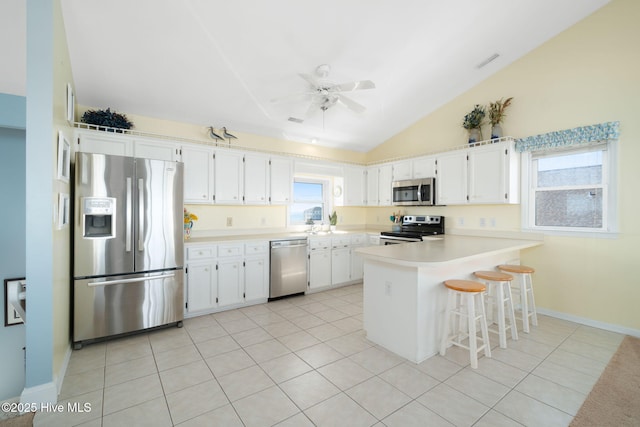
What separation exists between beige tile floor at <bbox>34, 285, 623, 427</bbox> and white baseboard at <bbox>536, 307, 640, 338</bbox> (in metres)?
0.14

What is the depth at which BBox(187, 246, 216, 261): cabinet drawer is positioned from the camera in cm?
346

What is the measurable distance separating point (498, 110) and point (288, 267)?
12.4 ft

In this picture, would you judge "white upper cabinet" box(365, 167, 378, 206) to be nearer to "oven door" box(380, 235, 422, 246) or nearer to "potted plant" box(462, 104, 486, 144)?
"oven door" box(380, 235, 422, 246)

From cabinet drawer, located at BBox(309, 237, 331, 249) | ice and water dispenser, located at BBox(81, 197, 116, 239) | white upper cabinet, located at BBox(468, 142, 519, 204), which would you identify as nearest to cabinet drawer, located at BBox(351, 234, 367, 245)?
cabinet drawer, located at BBox(309, 237, 331, 249)

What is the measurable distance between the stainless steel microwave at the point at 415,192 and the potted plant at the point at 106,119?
4.15 metres

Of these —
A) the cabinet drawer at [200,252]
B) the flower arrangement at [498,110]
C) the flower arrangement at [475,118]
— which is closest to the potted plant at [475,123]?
the flower arrangement at [475,118]

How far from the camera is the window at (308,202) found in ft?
17.1

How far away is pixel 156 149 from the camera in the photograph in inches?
137

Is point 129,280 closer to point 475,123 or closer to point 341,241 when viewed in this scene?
point 341,241

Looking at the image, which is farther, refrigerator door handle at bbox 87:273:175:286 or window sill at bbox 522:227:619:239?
window sill at bbox 522:227:619:239

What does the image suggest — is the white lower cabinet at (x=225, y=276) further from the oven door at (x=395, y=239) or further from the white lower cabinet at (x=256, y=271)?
the oven door at (x=395, y=239)

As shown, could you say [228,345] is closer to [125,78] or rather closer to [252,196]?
[252,196]

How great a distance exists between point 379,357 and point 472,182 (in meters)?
2.80

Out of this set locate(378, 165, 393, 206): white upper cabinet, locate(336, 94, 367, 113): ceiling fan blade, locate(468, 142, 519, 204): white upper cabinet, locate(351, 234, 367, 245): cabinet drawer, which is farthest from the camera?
locate(378, 165, 393, 206): white upper cabinet
